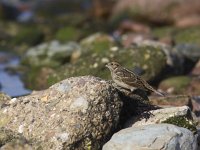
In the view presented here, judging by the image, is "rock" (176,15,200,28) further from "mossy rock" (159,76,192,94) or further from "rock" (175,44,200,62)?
"mossy rock" (159,76,192,94)

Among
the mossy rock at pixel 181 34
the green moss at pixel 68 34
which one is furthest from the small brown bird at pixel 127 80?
the green moss at pixel 68 34

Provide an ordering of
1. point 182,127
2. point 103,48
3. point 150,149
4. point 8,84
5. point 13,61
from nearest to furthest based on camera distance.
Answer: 1. point 150,149
2. point 182,127
3. point 8,84
4. point 103,48
5. point 13,61

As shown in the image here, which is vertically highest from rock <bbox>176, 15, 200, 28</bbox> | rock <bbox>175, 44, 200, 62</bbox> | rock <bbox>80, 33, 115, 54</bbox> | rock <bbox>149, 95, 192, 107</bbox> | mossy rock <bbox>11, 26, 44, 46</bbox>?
mossy rock <bbox>11, 26, 44, 46</bbox>

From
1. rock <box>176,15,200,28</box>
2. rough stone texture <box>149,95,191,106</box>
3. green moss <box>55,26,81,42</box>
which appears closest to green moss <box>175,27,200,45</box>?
rock <box>176,15,200,28</box>

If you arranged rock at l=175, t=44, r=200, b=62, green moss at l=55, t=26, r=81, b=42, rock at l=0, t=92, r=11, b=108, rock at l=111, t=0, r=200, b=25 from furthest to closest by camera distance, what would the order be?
rock at l=111, t=0, r=200, b=25, green moss at l=55, t=26, r=81, b=42, rock at l=175, t=44, r=200, b=62, rock at l=0, t=92, r=11, b=108

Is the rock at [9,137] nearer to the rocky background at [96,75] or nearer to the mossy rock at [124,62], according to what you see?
the rocky background at [96,75]

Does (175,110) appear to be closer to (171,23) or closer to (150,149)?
(150,149)

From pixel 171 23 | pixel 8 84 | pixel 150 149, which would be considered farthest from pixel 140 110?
pixel 171 23
